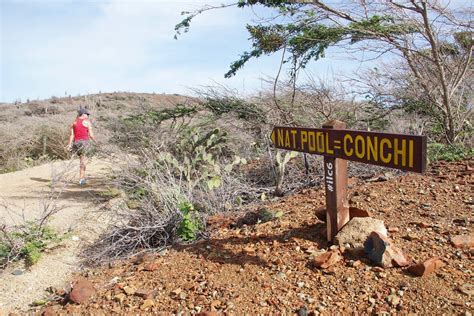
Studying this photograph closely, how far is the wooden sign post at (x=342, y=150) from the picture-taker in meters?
2.61

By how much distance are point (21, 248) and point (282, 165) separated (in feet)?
10.1

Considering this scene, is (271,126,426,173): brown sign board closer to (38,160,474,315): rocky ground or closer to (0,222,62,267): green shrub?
(38,160,474,315): rocky ground

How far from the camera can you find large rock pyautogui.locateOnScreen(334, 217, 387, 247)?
3225mm

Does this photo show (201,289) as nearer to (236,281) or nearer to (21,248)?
(236,281)

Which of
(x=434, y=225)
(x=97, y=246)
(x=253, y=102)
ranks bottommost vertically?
(x=97, y=246)

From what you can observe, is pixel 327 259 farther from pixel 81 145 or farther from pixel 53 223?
pixel 81 145

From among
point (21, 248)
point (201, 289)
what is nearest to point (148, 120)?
point (21, 248)

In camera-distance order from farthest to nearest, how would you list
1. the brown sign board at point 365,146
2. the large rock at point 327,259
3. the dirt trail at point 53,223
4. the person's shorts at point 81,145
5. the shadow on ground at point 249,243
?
the person's shorts at point 81,145
the dirt trail at point 53,223
the shadow on ground at point 249,243
the large rock at point 327,259
the brown sign board at point 365,146

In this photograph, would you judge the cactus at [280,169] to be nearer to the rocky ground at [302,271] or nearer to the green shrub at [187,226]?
the rocky ground at [302,271]

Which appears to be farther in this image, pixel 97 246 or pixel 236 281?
pixel 97 246

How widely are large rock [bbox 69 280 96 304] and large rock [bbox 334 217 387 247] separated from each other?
195cm

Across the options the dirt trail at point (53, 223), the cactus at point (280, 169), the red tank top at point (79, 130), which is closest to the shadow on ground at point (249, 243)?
the dirt trail at point (53, 223)

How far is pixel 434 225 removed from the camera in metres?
3.46

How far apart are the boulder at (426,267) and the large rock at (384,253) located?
0.32 feet
